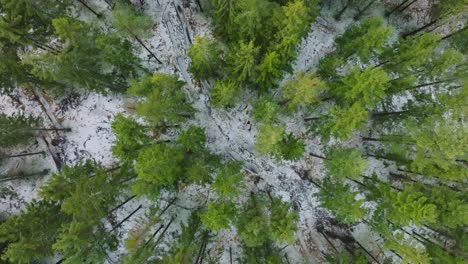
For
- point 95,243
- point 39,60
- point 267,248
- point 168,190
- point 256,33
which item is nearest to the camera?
point 39,60

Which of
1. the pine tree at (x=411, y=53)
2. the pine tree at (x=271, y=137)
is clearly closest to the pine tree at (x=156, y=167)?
the pine tree at (x=271, y=137)

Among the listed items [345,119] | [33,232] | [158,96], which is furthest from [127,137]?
[345,119]

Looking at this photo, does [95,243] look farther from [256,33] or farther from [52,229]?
[256,33]

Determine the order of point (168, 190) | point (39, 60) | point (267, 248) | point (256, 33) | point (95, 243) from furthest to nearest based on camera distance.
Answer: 1. point (168, 190)
2. point (267, 248)
3. point (95, 243)
4. point (256, 33)
5. point (39, 60)

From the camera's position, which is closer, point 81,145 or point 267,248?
point 267,248

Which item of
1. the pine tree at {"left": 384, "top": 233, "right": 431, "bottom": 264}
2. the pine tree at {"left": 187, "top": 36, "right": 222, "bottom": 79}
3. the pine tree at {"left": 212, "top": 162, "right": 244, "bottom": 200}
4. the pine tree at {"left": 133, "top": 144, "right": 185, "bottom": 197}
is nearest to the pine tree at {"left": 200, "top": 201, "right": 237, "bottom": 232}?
the pine tree at {"left": 212, "top": 162, "right": 244, "bottom": 200}

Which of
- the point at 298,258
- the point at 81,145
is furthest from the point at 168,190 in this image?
the point at 298,258

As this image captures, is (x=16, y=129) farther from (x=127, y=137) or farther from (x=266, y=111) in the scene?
(x=266, y=111)

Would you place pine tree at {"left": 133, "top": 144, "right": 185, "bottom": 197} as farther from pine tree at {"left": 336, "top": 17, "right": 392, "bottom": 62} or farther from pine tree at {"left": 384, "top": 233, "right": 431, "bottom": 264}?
pine tree at {"left": 384, "top": 233, "right": 431, "bottom": 264}
